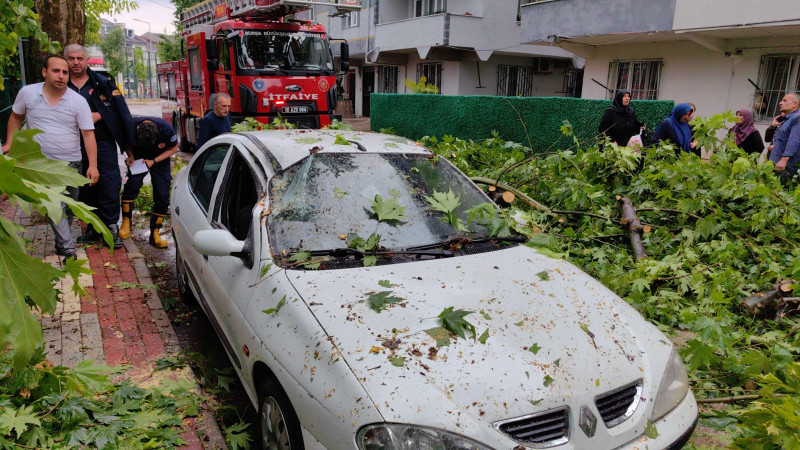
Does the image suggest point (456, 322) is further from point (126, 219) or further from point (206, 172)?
point (126, 219)

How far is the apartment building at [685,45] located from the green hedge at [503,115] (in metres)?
4.09

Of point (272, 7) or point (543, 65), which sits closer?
point (272, 7)

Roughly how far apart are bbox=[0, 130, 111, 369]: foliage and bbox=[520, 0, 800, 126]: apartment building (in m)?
13.2

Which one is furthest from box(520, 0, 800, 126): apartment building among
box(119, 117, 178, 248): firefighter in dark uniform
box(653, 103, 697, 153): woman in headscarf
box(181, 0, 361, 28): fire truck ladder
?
box(119, 117, 178, 248): firefighter in dark uniform

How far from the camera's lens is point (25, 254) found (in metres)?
1.72

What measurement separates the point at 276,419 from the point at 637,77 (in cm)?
1551

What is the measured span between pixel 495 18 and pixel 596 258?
18626 millimetres

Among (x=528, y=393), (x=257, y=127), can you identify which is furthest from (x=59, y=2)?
(x=528, y=393)

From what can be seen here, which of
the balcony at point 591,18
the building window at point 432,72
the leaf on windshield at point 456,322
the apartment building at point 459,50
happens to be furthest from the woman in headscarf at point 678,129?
the building window at point 432,72

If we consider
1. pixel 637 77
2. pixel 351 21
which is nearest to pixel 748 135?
pixel 637 77

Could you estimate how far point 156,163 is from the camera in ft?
21.2

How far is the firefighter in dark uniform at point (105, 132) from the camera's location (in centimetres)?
581

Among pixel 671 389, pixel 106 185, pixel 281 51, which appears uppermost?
pixel 281 51

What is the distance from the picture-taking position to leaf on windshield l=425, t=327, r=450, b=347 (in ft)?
7.63
